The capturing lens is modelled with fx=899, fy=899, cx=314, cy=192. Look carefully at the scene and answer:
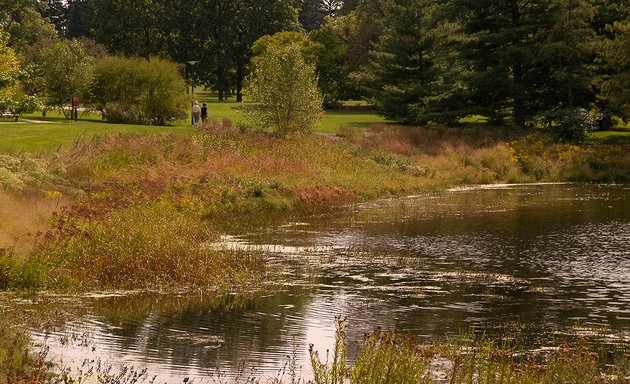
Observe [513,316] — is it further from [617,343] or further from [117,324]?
[117,324]

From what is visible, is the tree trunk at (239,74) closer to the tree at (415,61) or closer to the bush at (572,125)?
the tree at (415,61)

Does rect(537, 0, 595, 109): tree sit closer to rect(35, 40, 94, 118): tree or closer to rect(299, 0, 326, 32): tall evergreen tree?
rect(35, 40, 94, 118): tree

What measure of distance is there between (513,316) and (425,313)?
1690 mm

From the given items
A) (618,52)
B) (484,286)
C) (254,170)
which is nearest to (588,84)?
(618,52)

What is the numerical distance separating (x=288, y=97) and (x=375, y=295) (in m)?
29.9

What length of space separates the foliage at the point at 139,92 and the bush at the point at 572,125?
23.2 metres

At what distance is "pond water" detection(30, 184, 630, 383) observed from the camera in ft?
47.6

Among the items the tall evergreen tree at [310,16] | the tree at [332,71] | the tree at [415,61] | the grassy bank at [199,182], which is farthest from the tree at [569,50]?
the tall evergreen tree at [310,16]

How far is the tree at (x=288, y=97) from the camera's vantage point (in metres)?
47.6

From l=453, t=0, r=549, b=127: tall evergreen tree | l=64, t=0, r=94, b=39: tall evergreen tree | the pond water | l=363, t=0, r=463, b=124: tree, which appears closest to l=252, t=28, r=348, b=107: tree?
l=363, t=0, r=463, b=124: tree

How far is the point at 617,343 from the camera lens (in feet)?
49.4

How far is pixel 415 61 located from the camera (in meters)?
63.1

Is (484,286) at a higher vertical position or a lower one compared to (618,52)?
lower

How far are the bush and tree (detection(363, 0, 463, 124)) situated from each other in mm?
7830
